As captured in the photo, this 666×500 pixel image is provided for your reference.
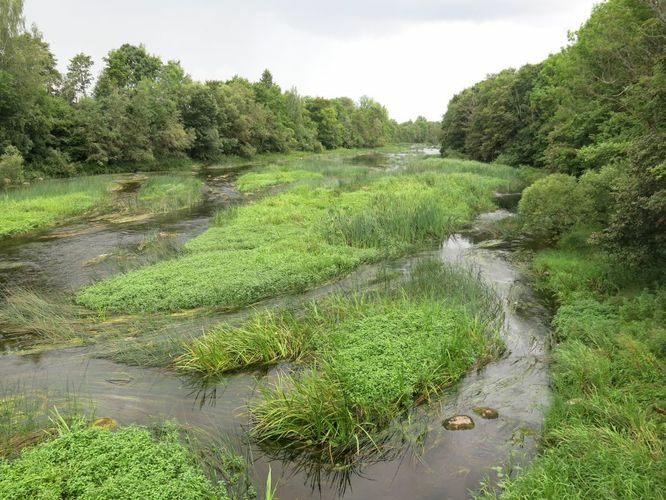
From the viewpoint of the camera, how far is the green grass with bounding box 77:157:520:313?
11625 mm

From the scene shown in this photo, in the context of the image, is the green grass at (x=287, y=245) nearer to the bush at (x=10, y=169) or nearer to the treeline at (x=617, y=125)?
the treeline at (x=617, y=125)

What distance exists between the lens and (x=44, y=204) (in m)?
23.1

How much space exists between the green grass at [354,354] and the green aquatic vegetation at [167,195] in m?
17.4

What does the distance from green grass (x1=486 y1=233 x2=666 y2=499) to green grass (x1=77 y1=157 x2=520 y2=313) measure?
6.71 meters

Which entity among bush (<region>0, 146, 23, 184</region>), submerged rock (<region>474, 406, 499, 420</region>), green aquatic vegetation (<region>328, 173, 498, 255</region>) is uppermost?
bush (<region>0, 146, 23, 184</region>)

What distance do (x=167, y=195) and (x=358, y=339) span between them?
23.1 m

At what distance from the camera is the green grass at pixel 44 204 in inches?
792

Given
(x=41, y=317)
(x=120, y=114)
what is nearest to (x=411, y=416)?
(x=41, y=317)

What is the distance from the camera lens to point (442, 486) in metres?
5.79

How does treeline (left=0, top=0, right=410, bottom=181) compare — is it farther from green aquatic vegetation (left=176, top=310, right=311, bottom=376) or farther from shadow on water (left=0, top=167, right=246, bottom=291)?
green aquatic vegetation (left=176, top=310, right=311, bottom=376)

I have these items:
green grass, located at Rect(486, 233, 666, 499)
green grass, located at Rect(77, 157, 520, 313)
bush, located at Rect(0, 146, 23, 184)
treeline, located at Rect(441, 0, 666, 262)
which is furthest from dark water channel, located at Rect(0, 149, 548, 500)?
bush, located at Rect(0, 146, 23, 184)

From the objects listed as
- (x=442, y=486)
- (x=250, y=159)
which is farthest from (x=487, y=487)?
(x=250, y=159)

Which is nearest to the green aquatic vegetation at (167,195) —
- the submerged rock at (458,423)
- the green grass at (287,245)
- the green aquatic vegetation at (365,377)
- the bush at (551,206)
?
the green grass at (287,245)

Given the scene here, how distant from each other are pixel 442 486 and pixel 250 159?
6281 cm
